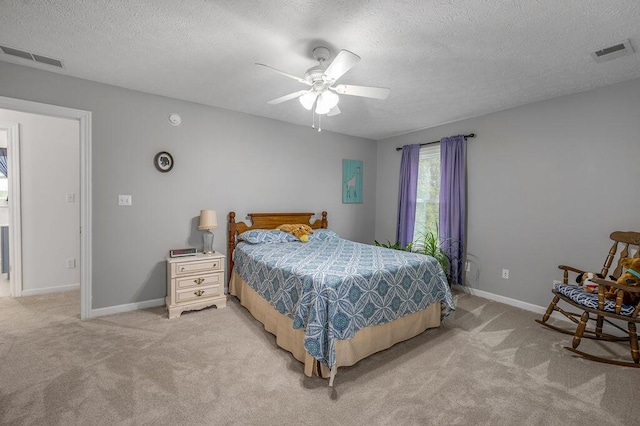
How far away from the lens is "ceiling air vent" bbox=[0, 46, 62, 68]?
2.31m

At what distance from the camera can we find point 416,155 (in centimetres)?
455

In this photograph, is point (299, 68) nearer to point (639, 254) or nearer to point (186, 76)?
point (186, 76)

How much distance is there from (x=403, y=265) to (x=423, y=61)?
1.77 meters

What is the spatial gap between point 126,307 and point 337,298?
2566mm

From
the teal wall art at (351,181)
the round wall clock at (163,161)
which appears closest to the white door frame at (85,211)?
the round wall clock at (163,161)

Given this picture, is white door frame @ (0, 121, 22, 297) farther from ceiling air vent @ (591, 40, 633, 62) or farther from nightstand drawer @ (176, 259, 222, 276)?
ceiling air vent @ (591, 40, 633, 62)

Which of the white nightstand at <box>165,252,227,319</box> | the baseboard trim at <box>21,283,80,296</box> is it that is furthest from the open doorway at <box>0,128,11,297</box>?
the white nightstand at <box>165,252,227,319</box>

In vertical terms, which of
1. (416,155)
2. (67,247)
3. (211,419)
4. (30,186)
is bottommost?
(211,419)

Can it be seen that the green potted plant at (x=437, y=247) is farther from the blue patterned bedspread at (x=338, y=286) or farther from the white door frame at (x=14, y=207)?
the white door frame at (x=14, y=207)

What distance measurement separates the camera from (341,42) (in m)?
2.09

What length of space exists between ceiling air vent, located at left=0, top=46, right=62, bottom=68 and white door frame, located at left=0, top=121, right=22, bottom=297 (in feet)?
4.95

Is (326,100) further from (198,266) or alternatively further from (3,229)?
(3,229)

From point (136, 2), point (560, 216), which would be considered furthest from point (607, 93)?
point (136, 2)

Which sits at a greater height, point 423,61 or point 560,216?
point 423,61
